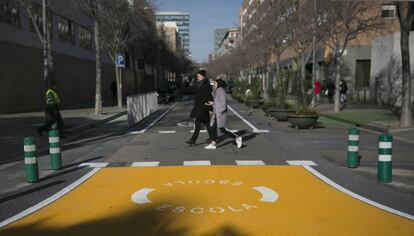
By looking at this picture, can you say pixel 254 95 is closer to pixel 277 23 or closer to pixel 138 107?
pixel 277 23

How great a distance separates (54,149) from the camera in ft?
31.6

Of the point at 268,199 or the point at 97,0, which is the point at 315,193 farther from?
the point at 97,0

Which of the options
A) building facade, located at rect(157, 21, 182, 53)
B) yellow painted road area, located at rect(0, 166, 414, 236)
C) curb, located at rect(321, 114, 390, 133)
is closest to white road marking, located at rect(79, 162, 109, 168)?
yellow painted road area, located at rect(0, 166, 414, 236)

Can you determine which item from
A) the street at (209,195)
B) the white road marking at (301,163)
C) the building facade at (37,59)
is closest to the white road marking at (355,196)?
the street at (209,195)

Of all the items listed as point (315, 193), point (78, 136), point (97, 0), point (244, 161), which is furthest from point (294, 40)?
point (315, 193)

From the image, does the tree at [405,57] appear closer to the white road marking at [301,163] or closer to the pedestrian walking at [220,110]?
the pedestrian walking at [220,110]

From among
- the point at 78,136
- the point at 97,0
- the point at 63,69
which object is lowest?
the point at 78,136

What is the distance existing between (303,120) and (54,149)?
10374 millimetres

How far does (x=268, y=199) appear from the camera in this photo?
7.07 meters

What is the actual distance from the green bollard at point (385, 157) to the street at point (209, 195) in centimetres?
18

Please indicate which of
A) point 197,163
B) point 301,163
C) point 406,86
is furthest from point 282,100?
point 197,163

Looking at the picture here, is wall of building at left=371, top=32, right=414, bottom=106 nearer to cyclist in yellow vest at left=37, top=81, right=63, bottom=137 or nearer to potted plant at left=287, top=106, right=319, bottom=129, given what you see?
potted plant at left=287, top=106, right=319, bottom=129

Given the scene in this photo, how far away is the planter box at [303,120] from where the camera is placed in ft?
57.8

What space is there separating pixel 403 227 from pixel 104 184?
15.8 feet
